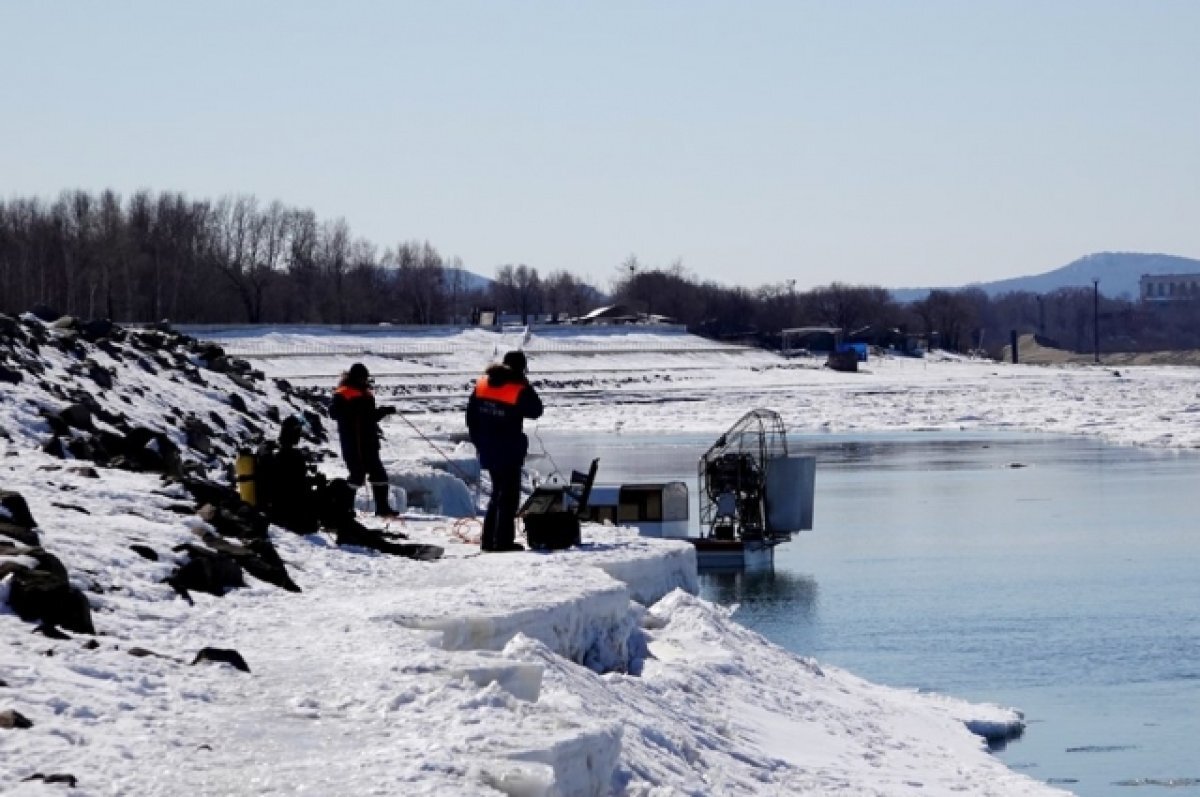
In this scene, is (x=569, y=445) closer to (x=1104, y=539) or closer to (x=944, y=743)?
(x=1104, y=539)

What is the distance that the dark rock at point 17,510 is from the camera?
1134cm

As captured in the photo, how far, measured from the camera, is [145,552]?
38.5ft

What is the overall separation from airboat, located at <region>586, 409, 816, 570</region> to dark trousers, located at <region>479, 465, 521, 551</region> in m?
13.8

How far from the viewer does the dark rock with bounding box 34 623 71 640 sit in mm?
9203

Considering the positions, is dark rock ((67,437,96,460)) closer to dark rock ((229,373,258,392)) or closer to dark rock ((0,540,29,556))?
dark rock ((0,540,29,556))

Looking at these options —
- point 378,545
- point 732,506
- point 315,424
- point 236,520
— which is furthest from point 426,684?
point 732,506

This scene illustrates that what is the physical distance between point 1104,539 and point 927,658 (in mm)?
12361

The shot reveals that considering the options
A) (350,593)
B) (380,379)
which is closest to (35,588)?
(350,593)

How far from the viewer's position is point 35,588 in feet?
31.4

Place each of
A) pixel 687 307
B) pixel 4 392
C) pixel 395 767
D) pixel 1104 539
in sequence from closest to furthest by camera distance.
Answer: pixel 395 767 → pixel 4 392 → pixel 1104 539 → pixel 687 307

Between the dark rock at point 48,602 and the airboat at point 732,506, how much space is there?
779 inches

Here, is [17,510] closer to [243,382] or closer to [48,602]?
[48,602]

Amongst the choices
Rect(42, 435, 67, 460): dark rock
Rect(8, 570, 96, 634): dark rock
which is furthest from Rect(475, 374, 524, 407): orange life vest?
Rect(8, 570, 96, 634): dark rock

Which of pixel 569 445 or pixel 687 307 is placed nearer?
pixel 569 445
